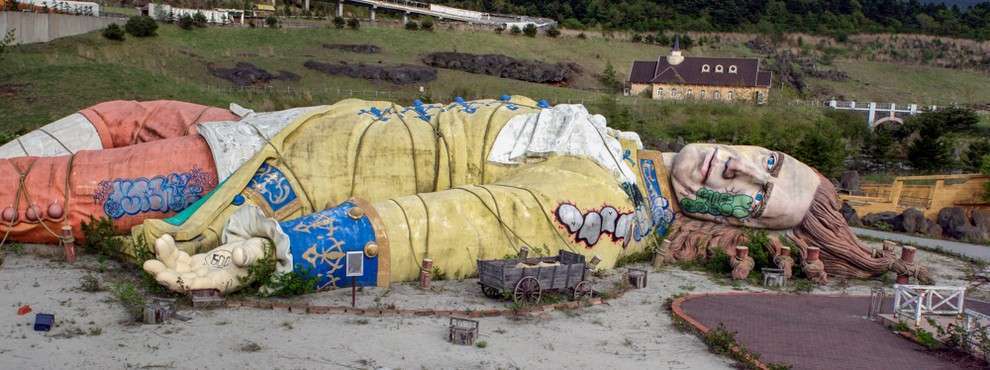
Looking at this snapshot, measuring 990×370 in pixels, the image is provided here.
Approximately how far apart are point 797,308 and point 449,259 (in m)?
5.63

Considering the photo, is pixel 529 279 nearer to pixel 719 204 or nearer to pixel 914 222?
pixel 719 204

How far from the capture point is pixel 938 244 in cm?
2366

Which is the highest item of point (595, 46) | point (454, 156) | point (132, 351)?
point (595, 46)

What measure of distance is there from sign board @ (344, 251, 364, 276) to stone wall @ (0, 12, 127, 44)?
34500 millimetres

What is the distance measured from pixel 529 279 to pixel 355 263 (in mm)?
2602

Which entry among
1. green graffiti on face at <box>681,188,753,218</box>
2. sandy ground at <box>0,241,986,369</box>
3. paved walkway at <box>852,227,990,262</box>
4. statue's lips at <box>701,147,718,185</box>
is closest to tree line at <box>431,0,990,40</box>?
paved walkway at <box>852,227,990,262</box>

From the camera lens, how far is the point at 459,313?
12352mm

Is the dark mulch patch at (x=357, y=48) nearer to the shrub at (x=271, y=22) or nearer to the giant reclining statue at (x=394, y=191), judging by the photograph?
the shrub at (x=271, y=22)

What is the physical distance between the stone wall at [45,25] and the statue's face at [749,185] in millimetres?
35381

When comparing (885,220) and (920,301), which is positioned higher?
(920,301)

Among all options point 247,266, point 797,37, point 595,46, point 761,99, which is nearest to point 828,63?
point 797,37

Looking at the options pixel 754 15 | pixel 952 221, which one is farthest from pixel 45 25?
pixel 754 15

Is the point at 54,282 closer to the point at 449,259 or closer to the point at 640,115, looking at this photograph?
the point at 449,259

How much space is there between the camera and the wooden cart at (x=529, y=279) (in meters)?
12.9
